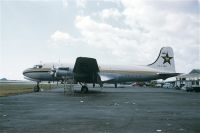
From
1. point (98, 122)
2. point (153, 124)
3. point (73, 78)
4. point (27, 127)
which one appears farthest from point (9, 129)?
point (73, 78)

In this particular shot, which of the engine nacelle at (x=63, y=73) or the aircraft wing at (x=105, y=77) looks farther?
the aircraft wing at (x=105, y=77)

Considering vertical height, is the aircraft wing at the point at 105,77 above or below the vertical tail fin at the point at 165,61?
below

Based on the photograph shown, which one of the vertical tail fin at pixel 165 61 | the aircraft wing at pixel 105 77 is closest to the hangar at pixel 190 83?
the vertical tail fin at pixel 165 61

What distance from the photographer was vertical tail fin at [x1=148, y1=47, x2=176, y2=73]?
45031 mm

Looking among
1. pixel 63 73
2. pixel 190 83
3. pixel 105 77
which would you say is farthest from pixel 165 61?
pixel 190 83

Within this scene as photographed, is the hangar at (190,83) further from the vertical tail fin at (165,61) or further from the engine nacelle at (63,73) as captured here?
the engine nacelle at (63,73)

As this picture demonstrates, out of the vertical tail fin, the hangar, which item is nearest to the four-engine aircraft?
the vertical tail fin

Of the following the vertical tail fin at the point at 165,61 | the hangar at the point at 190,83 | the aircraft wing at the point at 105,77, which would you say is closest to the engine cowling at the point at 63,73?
the aircraft wing at the point at 105,77

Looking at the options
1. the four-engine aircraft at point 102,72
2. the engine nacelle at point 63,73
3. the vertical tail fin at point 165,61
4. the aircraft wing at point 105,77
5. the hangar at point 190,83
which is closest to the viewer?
the four-engine aircraft at point 102,72

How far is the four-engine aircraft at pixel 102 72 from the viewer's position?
35094 mm

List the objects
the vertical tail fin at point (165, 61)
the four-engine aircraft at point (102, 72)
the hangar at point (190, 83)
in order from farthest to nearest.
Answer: the hangar at point (190, 83) < the vertical tail fin at point (165, 61) < the four-engine aircraft at point (102, 72)

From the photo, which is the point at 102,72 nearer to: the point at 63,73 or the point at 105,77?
the point at 105,77

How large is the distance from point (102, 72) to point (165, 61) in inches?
452

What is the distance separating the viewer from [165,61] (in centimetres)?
4559
